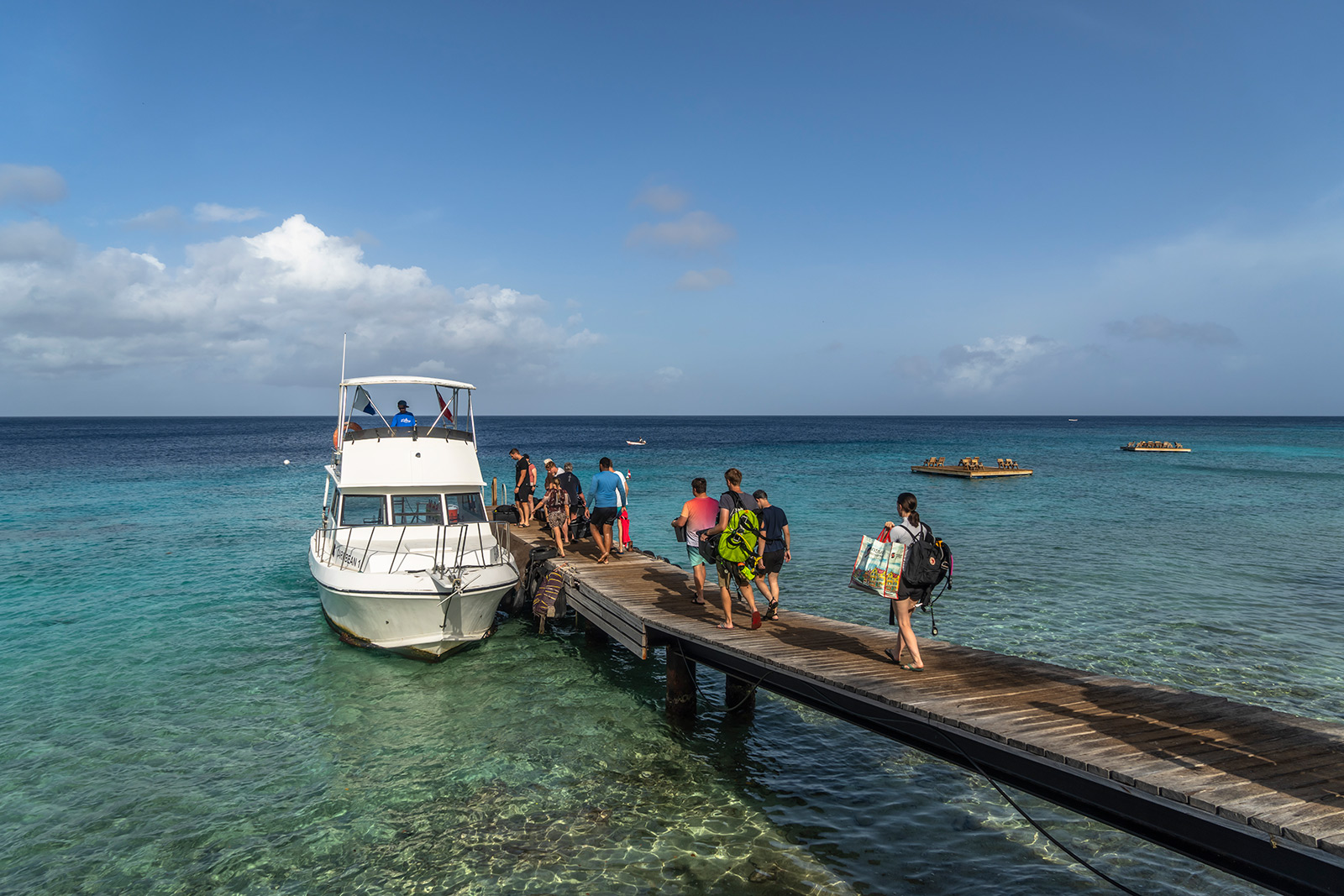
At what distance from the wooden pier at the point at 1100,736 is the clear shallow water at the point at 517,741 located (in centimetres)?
146

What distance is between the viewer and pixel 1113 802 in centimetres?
531

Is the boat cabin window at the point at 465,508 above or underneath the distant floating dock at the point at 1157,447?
underneath

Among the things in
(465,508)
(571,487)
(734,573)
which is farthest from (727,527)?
(571,487)

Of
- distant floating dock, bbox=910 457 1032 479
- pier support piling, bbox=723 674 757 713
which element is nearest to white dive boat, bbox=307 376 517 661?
pier support piling, bbox=723 674 757 713

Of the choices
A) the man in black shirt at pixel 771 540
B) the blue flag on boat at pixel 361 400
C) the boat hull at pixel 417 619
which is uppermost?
the blue flag on boat at pixel 361 400

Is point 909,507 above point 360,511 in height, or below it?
above

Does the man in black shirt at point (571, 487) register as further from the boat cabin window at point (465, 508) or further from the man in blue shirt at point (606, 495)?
the boat cabin window at point (465, 508)

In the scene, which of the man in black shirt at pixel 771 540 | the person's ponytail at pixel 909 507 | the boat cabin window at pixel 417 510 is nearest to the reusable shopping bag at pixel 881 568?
the person's ponytail at pixel 909 507

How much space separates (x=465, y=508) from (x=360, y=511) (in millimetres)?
1985

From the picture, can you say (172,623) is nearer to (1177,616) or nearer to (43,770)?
(43,770)

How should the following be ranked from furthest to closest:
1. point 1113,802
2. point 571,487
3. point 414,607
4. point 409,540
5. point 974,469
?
1. point 974,469
2. point 571,487
3. point 409,540
4. point 414,607
5. point 1113,802

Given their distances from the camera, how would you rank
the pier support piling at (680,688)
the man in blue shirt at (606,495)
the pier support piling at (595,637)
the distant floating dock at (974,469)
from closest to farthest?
the pier support piling at (680,688), the pier support piling at (595,637), the man in blue shirt at (606,495), the distant floating dock at (974,469)

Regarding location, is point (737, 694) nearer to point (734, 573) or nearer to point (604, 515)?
point (734, 573)

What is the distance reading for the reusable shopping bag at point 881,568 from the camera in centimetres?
733
